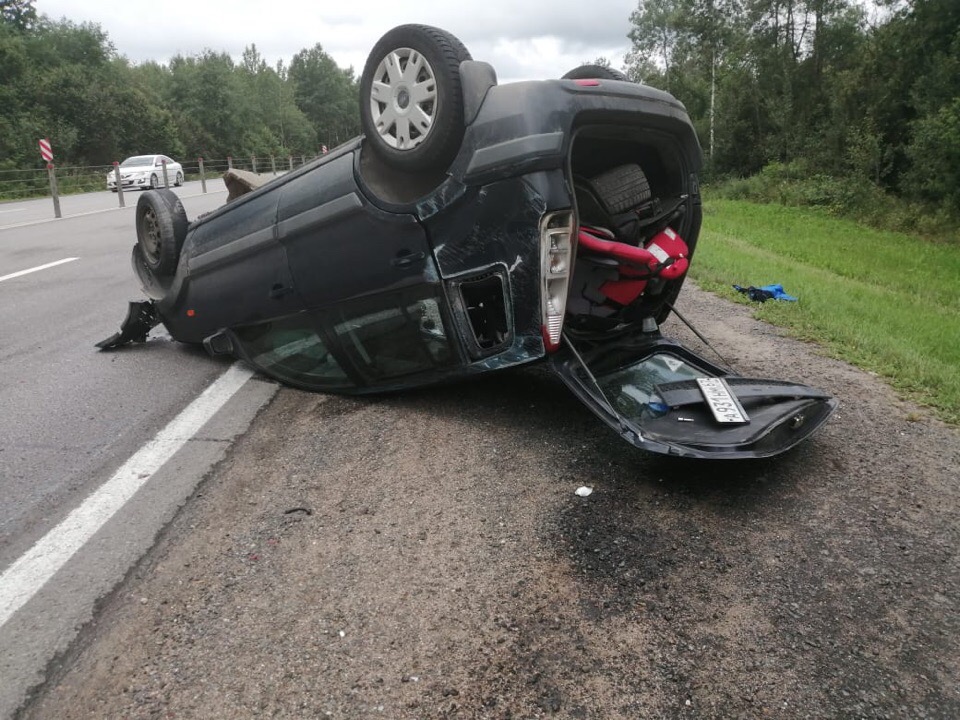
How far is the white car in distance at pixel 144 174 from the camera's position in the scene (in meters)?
26.7

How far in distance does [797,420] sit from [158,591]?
2544mm

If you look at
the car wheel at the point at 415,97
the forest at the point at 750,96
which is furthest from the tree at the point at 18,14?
the car wheel at the point at 415,97

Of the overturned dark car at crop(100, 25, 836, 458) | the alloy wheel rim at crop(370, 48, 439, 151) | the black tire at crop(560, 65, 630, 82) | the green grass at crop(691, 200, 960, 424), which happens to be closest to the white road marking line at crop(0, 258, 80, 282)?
the overturned dark car at crop(100, 25, 836, 458)

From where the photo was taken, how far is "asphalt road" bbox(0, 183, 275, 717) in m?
2.37

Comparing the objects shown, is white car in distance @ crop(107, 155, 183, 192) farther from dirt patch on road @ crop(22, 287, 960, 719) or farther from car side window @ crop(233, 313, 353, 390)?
dirt patch on road @ crop(22, 287, 960, 719)

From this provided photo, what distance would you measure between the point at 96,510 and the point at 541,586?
185 centimetres

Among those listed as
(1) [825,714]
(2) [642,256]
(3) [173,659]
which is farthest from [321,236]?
(1) [825,714]

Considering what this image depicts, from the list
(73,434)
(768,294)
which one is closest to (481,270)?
(73,434)

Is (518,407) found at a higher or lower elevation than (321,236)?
lower

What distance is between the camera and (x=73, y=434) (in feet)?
12.6

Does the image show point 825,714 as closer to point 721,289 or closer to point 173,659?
point 173,659

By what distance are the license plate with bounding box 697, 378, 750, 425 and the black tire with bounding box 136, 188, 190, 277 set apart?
3.45 metres

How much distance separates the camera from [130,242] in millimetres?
11344

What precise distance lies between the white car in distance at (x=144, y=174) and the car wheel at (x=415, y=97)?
25080 mm
